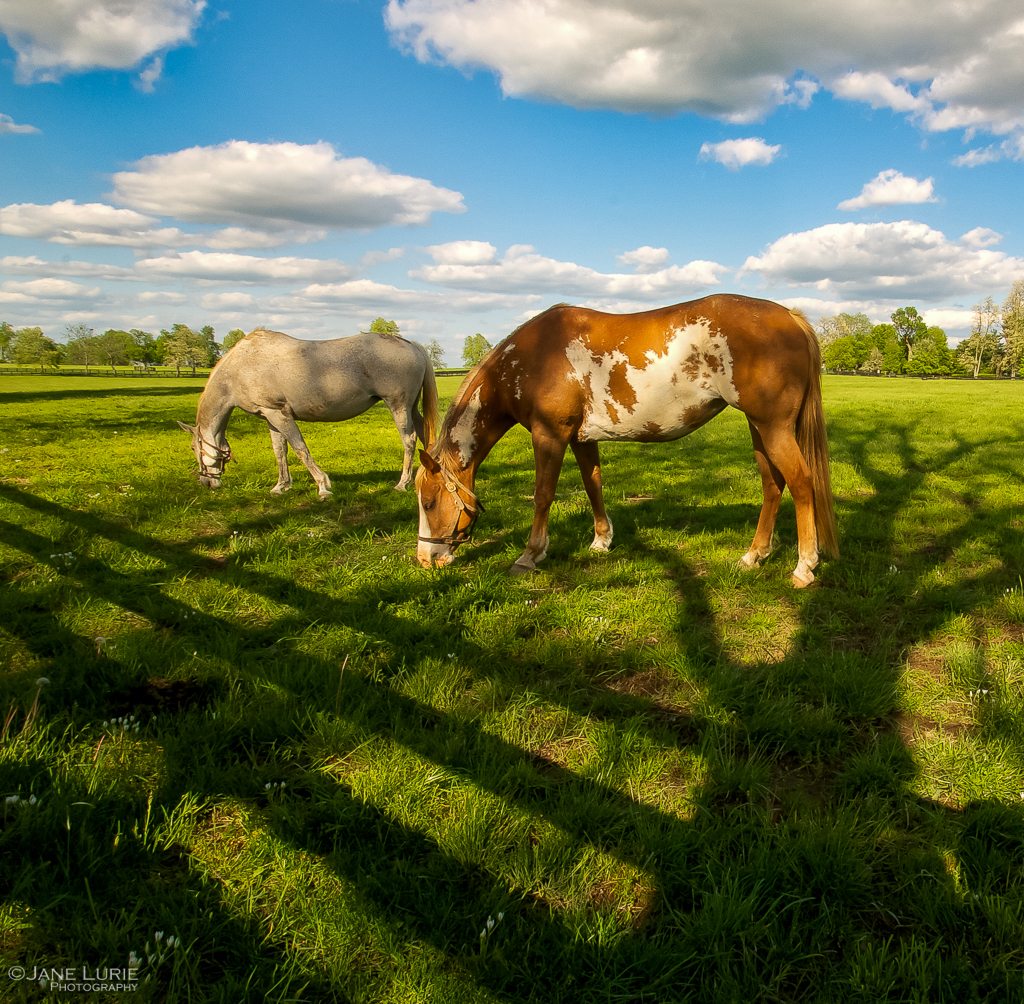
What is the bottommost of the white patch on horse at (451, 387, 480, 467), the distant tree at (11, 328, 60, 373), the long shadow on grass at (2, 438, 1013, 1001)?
the long shadow on grass at (2, 438, 1013, 1001)

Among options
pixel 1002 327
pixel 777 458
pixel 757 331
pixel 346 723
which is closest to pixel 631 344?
pixel 757 331

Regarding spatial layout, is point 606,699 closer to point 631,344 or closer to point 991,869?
point 991,869

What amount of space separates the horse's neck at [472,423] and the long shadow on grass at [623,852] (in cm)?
265

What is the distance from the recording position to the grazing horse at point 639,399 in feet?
16.0

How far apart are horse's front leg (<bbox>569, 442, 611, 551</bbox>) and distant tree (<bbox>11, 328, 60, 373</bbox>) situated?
3878 inches

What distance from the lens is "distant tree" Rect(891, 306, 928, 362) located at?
99.4 meters

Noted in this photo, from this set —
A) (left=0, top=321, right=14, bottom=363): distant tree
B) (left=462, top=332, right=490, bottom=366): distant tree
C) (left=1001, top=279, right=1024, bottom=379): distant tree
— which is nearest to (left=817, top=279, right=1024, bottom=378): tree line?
(left=1001, top=279, right=1024, bottom=379): distant tree

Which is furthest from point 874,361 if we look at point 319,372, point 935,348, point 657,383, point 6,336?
point 6,336

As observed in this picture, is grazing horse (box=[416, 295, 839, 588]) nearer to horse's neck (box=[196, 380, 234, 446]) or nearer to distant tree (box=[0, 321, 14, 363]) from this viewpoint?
horse's neck (box=[196, 380, 234, 446])

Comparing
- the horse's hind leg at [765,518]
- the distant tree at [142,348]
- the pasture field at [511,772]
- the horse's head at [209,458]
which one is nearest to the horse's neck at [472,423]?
the pasture field at [511,772]

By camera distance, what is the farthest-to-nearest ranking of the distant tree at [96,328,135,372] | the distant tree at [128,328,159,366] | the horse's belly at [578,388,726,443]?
the distant tree at [128,328,159,366], the distant tree at [96,328,135,372], the horse's belly at [578,388,726,443]

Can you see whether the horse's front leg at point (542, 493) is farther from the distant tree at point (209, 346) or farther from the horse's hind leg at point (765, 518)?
the distant tree at point (209, 346)

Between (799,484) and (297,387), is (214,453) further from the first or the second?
(799,484)

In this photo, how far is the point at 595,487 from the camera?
6027mm
